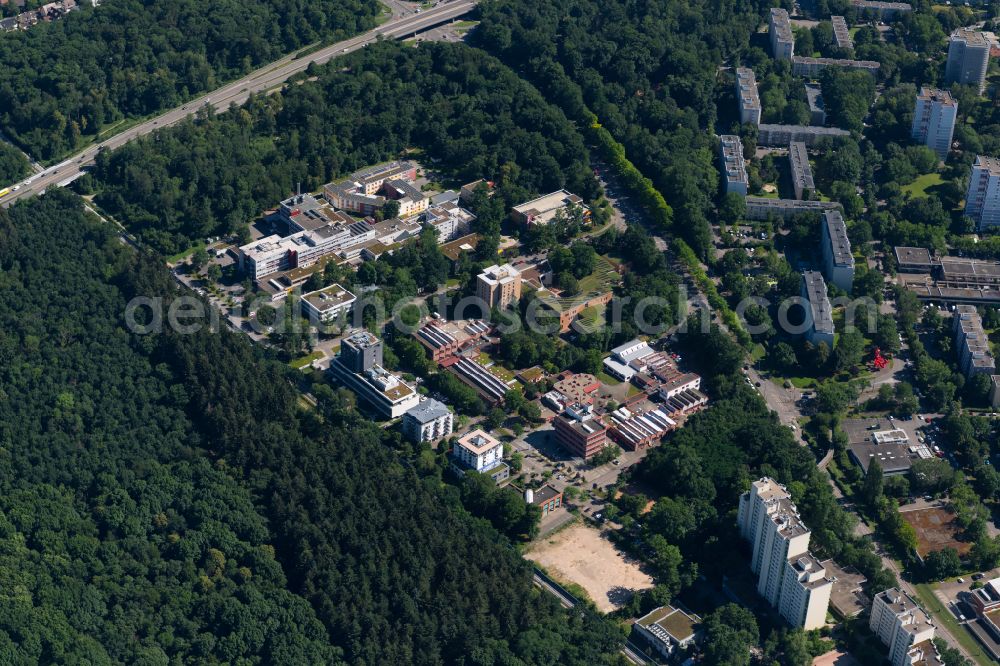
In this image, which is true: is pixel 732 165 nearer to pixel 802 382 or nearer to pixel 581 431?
pixel 802 382

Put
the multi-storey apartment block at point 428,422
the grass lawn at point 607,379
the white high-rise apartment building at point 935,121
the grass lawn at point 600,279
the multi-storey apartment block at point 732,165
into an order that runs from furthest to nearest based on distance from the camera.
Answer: the white high-rise apartment building at point 935,121
the multi-storey apartment block at point 732,165
the grass lawn at point 600,279
the grass lawn at point 607,379
the multi-storey apartment block at point 428,422

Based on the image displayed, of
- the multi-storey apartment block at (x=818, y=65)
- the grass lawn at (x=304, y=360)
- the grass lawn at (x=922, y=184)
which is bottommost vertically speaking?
the grass lawn at (x=922, y=184)

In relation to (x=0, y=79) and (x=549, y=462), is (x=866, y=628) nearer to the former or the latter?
(x=549, y=462)

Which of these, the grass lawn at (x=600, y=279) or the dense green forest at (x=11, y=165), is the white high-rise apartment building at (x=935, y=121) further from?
the dense green forest at (x=11, y=165)

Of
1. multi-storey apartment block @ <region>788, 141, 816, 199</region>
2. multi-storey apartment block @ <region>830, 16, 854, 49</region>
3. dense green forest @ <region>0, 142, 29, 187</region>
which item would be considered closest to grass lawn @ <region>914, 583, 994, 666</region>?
multi-storey apartment block @ <region>788, 141, 816, 199</region>

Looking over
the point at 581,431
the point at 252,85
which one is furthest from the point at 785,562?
the point at 252,85

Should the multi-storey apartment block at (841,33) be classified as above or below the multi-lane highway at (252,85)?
below

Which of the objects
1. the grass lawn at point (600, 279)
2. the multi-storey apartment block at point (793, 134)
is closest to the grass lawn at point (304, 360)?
the grass lawn at point (600, 279)
